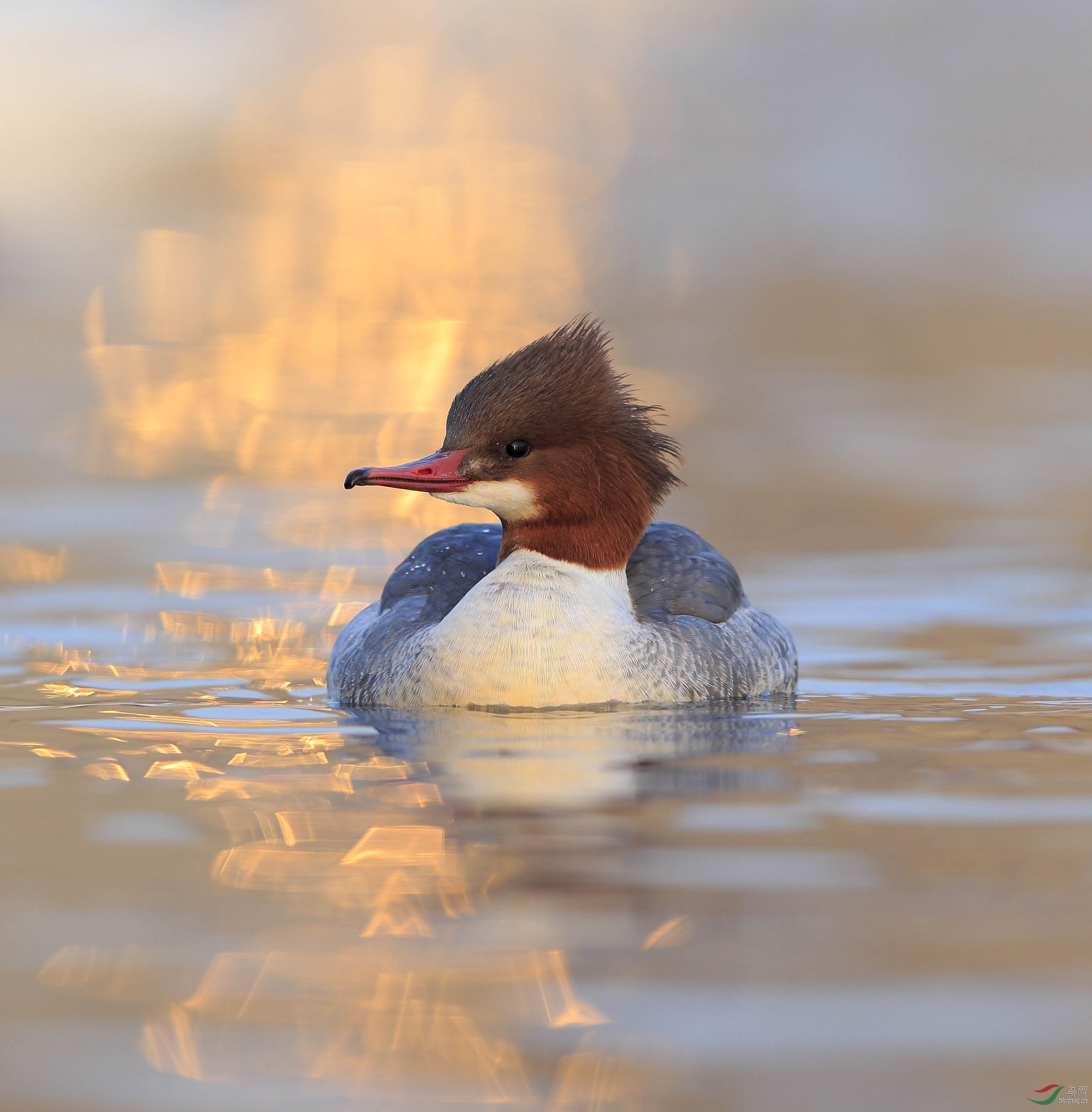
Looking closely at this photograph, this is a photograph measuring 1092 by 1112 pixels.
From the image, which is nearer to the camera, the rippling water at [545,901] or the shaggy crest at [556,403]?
the rippling water at [545,901]

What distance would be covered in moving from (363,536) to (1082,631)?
182 inches

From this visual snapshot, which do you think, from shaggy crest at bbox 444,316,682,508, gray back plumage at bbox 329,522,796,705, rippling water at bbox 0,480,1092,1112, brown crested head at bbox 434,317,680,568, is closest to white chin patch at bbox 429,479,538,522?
brown crested head at bbox 434,317,680,568

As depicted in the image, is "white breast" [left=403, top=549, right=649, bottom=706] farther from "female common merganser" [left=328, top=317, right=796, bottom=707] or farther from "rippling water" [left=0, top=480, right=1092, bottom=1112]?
"rippling water" [left=0, top=480, right=1092, bottom=1112]

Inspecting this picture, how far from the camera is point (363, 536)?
1134 cm

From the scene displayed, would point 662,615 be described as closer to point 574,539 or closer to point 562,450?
point 574,539

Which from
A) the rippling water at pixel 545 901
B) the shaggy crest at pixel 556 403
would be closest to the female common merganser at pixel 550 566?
the shaggy crest at pixel 556 403

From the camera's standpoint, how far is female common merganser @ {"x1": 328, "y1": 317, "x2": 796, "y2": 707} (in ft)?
20.1

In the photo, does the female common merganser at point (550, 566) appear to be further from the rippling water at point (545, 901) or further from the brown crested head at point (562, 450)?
the rippling water at point (545, 901)

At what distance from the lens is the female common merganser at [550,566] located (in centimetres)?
613

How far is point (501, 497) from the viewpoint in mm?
6238

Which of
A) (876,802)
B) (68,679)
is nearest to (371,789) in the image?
(876,802)

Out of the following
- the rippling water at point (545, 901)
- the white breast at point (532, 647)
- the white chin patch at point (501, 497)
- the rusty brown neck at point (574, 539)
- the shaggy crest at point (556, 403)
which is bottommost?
the rippling water at point (545, 901)

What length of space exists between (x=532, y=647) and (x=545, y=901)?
235 centimetres

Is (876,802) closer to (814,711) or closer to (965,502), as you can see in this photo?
(814,711)
